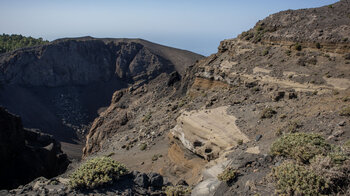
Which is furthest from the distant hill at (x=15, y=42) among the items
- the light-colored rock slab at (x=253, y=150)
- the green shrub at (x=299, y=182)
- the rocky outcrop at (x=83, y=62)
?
the green shrub at (x=299, y=182)

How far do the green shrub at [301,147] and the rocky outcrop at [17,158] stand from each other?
22635 millimetres

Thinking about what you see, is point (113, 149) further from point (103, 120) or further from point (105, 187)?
point (105, 187)

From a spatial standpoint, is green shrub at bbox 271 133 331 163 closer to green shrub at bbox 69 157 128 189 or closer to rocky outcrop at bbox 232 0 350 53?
green shrub at bbox 69 157 128 189

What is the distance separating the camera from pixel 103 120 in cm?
3981

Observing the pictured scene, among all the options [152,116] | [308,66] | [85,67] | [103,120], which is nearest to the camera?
[308,66]

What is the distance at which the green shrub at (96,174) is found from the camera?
902 cm

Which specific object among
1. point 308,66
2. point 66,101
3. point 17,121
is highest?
point 308,66

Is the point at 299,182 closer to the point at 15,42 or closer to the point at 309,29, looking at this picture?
the point at 309,29

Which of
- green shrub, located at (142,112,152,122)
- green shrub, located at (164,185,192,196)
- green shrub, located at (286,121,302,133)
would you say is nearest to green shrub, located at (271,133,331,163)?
green shrub, located at (286,121,302,133)

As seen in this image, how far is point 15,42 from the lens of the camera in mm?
82500

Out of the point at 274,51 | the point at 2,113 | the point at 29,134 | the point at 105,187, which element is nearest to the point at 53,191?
the point at 105,187

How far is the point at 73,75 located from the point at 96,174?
234 feet

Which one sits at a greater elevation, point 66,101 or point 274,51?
point 274,51

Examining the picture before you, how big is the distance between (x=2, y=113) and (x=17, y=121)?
168 centimetres
